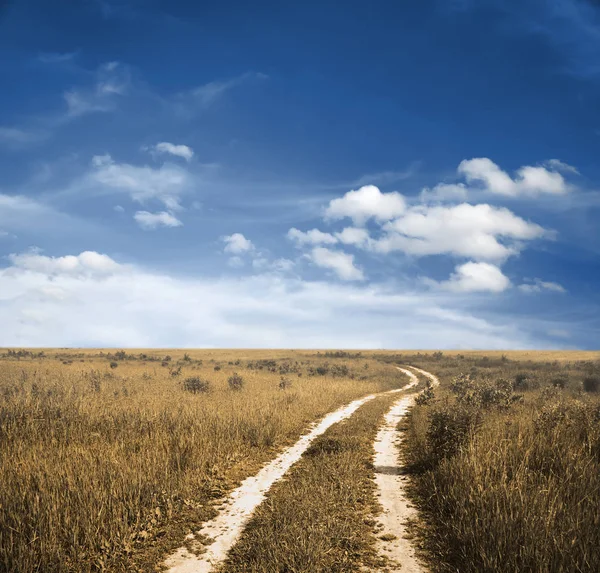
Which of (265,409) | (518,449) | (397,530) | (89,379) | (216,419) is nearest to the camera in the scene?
(397,530)

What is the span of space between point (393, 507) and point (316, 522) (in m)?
2.40

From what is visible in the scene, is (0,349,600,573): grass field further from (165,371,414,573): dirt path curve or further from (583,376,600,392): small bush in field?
(583,376,600,392): small bush in field

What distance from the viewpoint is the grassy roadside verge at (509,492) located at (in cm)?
608

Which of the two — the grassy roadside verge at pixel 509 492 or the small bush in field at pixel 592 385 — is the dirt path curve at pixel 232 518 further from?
the small bush in field at pixel 592 385

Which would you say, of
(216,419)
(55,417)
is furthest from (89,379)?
(216,419)

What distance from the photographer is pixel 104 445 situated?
1144 centimetres

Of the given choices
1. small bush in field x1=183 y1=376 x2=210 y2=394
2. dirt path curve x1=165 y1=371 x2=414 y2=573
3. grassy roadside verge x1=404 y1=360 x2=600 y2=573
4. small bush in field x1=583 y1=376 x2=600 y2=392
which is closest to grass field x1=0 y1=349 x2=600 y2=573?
grassy roadside verge x1=404 y1=360 x2=600 y2=573

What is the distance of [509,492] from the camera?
7.49 meters

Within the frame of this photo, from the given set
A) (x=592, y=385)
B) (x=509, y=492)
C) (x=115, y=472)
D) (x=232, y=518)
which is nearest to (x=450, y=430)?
(x=509, y=492)

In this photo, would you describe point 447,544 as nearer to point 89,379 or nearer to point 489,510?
point 489,510

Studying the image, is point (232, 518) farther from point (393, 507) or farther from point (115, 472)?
point (393, 507)

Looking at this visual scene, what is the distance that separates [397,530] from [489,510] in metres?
1.78

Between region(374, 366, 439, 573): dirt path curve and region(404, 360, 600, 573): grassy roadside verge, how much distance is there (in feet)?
1.10

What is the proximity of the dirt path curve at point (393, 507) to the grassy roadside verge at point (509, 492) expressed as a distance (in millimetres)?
335
